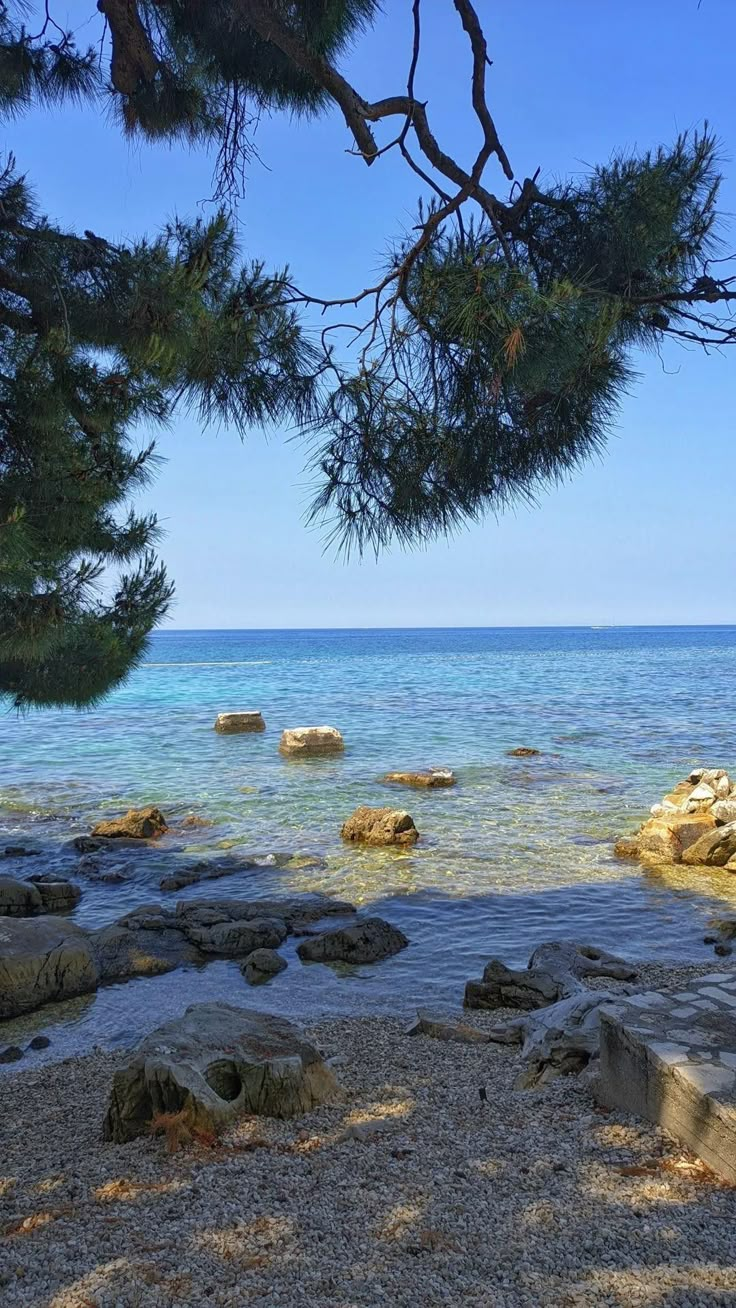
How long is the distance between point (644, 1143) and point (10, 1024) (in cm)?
518

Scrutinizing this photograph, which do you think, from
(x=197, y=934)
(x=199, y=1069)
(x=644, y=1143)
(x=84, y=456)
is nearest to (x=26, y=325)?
(x=84, y=456)

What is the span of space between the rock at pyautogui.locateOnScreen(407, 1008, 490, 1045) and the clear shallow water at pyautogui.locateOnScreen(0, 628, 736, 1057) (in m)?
0.80

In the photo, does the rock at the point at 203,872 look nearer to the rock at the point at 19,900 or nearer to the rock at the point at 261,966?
the rock at the point at 19,900

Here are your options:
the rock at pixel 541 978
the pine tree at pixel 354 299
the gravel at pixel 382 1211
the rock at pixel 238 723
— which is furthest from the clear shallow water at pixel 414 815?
the pine tree at pixel 354 299

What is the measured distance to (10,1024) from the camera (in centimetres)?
721

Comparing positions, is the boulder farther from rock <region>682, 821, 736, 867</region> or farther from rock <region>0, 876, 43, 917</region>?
rock <region>682, 821, 736, 867</region>

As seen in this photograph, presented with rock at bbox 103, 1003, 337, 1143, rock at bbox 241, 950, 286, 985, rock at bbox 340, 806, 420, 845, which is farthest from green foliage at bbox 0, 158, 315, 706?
rock at bbox 340, 806, 420, 845

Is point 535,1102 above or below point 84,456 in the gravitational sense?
below

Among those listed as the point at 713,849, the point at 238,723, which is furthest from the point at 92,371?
the point at 238,723

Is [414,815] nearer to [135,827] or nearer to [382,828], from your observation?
[382,828]

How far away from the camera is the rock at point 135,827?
1374 cm

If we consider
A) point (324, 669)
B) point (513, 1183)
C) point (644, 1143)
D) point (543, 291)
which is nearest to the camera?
point (543, 291)

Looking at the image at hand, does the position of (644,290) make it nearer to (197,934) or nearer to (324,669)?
(197,934)

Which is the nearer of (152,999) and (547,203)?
(547,203)
